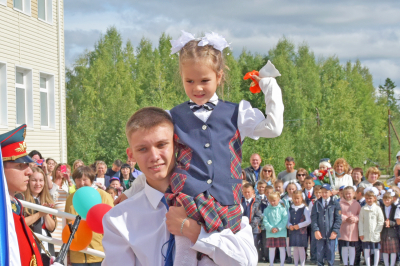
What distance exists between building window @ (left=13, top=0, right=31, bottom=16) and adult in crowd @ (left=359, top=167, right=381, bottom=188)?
11046 mm

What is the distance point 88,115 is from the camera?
29.7 meters

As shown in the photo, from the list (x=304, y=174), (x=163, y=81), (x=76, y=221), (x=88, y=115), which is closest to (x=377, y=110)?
(x=163, y=81)

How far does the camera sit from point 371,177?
977cm

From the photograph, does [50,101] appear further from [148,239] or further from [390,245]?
[148,239]

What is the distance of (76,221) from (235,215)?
160cm

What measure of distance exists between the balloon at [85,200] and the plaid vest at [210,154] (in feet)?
4.02

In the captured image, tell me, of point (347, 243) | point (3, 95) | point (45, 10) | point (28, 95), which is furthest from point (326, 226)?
point (45, 10)

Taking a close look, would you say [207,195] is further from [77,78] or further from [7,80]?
[77,78]

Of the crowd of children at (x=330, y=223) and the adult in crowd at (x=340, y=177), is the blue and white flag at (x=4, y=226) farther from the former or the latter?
the adult in crowd at (x=340, y=177)

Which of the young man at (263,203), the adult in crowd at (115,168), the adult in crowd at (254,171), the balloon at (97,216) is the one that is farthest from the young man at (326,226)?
the balloon at (97,216)

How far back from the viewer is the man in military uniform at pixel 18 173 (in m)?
2.93

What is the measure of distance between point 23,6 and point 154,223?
543 inches

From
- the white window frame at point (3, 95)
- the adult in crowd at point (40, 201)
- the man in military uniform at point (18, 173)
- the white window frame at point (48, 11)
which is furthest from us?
the white window frame at point (48, 11)

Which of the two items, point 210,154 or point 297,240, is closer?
point 210,154
